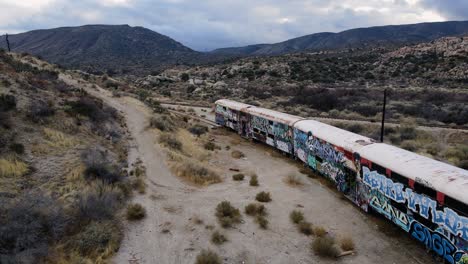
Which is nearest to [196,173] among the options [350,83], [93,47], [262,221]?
[262,221]

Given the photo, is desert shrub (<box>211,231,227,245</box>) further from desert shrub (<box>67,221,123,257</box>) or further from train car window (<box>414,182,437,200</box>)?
train car window (<box>414,182,437,200</box>)

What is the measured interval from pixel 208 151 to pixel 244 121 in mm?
7069

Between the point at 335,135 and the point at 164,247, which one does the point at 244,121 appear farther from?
the point at 164,247

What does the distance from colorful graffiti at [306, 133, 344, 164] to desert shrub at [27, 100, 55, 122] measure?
18343 millimetres

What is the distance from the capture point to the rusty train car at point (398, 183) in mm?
11734

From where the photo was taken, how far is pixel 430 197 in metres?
12.6

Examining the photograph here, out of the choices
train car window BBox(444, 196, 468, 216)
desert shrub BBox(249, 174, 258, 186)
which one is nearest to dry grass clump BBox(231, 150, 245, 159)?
desert shrub BBox(249, 174, 258, 186)

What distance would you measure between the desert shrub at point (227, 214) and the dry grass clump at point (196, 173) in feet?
15.0

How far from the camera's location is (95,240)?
1370cm

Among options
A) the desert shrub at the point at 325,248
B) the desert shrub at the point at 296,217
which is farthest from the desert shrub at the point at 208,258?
the desert shrub at the point at 296,217

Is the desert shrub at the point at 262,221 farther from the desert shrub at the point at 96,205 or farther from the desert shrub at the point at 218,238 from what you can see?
the desert shrub at the point at 96,205

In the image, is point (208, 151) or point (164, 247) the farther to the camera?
point (208, 151)

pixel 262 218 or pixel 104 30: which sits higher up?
pixel 104 30

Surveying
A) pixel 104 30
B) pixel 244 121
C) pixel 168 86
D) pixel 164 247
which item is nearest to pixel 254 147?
pixel 244 121
